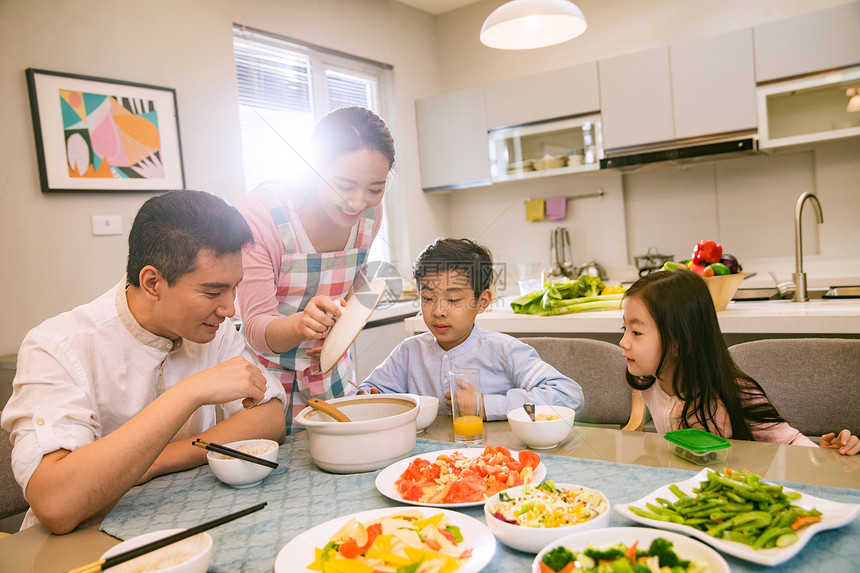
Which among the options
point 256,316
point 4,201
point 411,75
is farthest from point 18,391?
point 411,75

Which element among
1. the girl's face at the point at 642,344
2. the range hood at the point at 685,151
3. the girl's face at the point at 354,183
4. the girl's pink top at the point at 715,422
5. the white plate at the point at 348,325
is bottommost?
the girl's pink top at the point at 715,422

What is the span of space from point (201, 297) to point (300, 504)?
1.30 feet

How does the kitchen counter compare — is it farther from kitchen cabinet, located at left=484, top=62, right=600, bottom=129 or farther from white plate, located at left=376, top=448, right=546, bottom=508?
kitchen cabinet, located at left=484, top=62, right=600, bottom=129

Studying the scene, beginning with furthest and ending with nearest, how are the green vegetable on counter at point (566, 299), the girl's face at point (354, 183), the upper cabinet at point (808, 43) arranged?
the upper cabinet at point (808, 43)
the green vegetable on counter at point (566, 299)
the girl's face at point (354, 183)

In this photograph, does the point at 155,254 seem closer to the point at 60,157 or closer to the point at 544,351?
the point at 544,351

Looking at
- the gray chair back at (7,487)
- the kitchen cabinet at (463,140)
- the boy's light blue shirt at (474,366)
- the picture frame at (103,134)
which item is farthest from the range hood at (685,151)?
the gray chair back at (7,487)

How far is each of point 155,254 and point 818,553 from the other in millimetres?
1005

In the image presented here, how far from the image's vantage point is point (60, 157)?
7.89 feet

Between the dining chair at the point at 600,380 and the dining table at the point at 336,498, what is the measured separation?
47 centimetres

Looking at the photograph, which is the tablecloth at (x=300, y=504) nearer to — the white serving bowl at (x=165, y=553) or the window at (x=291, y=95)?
the white serving bowl at (x=165, y=553)

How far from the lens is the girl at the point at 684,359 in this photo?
129 cm

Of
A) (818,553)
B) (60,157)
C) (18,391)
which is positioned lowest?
(818,553)

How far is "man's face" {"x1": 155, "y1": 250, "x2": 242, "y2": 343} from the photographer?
1.03 meters

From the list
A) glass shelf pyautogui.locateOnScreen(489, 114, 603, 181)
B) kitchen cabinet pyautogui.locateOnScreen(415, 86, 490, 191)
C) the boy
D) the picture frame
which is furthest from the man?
glass shelf pyautogui.locateOnScreen(489, 114, 603, 181)
